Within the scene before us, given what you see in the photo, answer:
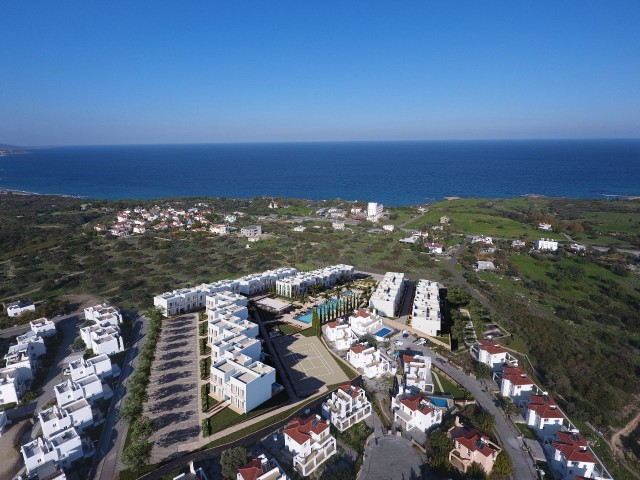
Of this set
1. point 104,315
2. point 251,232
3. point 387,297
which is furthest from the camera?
point 251,232

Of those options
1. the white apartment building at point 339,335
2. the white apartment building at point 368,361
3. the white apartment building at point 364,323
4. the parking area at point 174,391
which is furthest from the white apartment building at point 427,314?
the parking area at point 174,391

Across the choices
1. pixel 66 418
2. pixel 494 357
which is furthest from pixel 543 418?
pixel 66 418

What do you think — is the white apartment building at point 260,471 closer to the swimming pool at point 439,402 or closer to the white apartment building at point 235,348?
the white apartment building at point 235,348

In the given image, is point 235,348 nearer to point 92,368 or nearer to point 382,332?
point 92,368

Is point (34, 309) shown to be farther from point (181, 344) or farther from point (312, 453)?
point (312, 453)

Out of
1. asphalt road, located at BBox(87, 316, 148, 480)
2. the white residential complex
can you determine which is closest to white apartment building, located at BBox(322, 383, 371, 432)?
asphalt road, located at BBox(87, 316, 148, 480)

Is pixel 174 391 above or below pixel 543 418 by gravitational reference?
above

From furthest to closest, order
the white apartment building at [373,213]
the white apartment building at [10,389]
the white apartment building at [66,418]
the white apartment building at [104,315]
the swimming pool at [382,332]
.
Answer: the white apartment building at [373,213], the swimming pool at [382,332], the white apartment building at [104,315], the white apartment building at [10,389], the white apartment building at [66,418]

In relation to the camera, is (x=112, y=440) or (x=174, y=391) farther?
(x=174, y=391)
